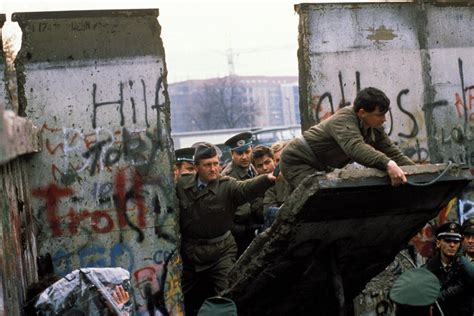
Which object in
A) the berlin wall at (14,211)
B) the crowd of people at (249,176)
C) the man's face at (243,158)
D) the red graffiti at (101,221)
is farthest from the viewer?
the man's face at (243,158)

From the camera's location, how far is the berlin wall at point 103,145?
384 inches

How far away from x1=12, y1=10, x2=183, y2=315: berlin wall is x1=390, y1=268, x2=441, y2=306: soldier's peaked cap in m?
3.31

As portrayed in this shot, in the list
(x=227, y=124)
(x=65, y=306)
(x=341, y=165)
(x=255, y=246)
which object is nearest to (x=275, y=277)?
(x=255, y=246)

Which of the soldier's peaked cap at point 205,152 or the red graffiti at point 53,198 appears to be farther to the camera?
the red graffiti at point 53,198

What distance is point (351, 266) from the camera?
852 centimetres

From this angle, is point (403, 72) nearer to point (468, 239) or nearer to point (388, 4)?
point (388, 4)

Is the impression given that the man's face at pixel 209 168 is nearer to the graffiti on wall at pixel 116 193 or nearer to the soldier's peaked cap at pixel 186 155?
the graffiti on wall at pixel 116 193

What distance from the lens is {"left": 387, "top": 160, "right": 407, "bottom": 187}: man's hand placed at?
7.06 metres

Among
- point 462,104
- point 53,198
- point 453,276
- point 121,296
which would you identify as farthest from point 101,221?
point 462,104

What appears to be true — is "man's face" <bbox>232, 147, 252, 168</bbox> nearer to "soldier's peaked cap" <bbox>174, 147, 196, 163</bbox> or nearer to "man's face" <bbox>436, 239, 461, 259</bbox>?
"soldier's peaked cap" <bbox>174, 147, 196, 163</bbox>

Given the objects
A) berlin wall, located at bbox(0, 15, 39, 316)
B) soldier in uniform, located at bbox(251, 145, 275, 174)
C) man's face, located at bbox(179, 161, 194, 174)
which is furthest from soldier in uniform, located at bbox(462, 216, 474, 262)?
berlin wall, located at bbox(0, 15, 39, 316)

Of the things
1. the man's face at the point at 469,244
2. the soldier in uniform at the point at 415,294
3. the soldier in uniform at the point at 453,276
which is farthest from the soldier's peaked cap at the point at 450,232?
the soldier in uniform at the point at 415,294

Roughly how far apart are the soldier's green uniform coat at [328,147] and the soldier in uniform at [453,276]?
118 cm

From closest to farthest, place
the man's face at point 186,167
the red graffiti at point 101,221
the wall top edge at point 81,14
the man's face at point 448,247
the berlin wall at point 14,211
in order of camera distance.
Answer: the berlin wall at point 14,211
the man's face at point 448,247
the wall top edge at point 81,14
the red graffiti at point 101,221
the man's face at point 186,167
